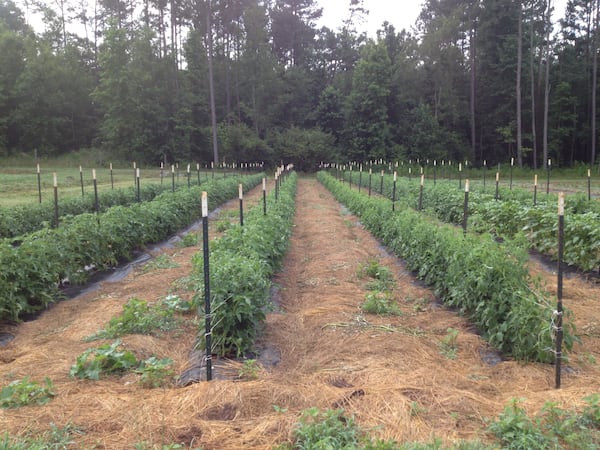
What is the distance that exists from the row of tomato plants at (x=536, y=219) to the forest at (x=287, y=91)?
30.3 meters

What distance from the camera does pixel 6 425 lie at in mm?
3615

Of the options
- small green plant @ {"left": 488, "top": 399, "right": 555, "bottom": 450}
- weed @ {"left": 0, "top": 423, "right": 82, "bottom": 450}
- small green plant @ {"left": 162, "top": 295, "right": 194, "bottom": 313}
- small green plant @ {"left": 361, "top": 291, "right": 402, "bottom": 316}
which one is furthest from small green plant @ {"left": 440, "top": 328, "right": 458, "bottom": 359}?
weed @ {"left": 0, "top": 423, "right": 82, "bottom": 450}

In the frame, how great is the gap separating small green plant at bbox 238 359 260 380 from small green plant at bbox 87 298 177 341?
1487 millimetres

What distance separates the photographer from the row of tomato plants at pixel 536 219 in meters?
8.38

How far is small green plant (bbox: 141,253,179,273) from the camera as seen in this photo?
9389mm

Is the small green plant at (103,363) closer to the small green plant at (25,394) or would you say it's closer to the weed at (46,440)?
the small green plant at (25,394)

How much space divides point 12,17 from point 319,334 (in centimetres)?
6081

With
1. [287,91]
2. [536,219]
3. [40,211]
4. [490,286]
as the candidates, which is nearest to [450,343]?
[490,286]

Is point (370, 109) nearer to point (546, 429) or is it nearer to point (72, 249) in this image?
point (72, 249)

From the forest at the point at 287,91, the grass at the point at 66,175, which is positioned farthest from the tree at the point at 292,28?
the grass at the point at 66,175

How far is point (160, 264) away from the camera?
9594 mm

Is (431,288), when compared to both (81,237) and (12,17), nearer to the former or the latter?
(81,237)

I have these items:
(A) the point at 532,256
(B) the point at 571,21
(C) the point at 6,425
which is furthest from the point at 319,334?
(B) the point at 571,21

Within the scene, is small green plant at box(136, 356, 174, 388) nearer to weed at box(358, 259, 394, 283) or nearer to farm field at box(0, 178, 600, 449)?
farm field at box(0, 178, 600, 449)
